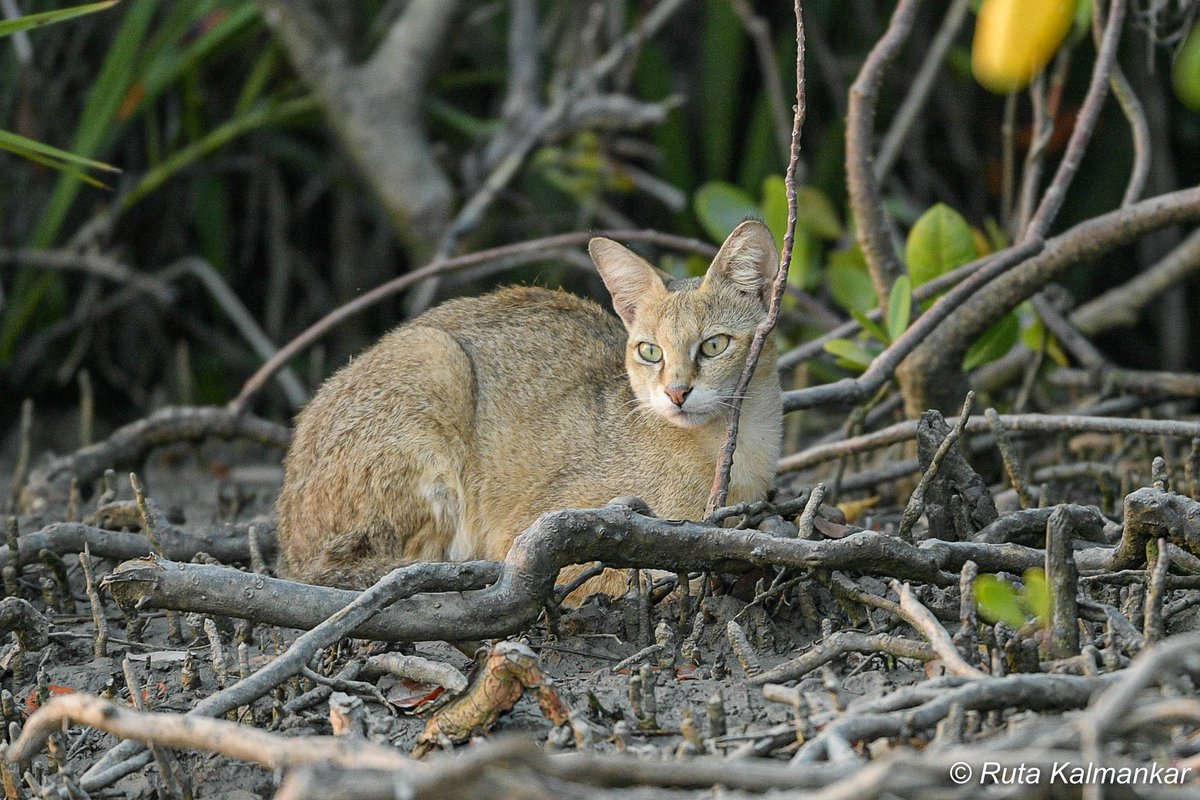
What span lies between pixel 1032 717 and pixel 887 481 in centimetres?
221

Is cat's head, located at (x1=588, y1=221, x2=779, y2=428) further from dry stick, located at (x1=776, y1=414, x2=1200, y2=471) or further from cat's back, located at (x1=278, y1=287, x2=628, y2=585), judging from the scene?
dry stick, located at (x1=776, y1=414, x2=1200, y2=471)

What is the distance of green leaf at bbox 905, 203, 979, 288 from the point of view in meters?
4.81

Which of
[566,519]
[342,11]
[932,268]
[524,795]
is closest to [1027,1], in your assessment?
[524,795]

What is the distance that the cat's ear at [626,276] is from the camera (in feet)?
15.2

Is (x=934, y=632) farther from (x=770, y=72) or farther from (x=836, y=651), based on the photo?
(x=770, y=72)

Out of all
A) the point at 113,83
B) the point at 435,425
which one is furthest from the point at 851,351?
the point at 113,83

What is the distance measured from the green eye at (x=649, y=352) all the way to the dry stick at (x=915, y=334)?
48 cm

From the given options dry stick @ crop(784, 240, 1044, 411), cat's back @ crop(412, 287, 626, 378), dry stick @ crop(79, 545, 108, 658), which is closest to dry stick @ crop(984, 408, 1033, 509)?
dry stick @ crop(784, 240, 1044, 411)

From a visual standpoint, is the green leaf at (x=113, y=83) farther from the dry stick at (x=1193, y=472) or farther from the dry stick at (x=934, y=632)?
the dry stick at (x=1193, y=472)

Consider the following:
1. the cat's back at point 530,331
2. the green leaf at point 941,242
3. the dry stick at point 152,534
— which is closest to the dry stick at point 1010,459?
the green leaf at point 941,242

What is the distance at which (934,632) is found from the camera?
9.52 feet

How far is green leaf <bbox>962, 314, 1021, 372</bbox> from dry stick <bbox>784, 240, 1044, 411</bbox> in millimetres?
528

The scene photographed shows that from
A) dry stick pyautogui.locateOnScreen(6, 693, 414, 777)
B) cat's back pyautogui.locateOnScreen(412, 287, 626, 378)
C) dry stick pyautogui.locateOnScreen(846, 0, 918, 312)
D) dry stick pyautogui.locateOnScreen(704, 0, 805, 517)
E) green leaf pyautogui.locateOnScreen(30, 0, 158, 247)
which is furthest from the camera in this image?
green leaf pyautogui.locateOnScreen(30, 0, 158, 247)

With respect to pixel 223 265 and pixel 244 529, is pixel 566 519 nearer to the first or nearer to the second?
pixel 244 529
